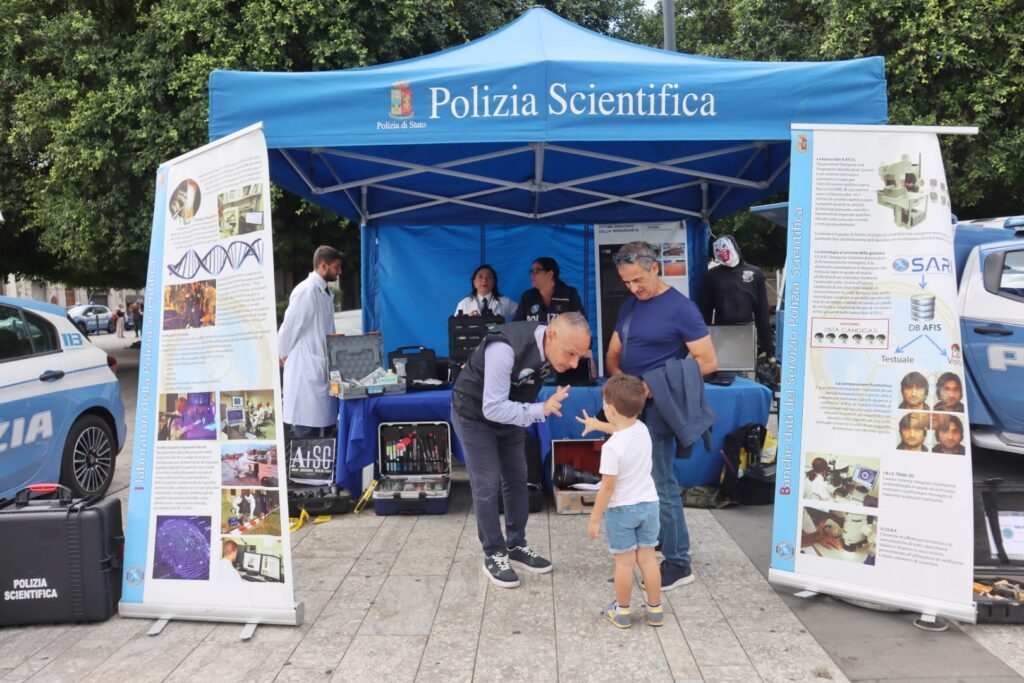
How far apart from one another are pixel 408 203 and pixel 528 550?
402 centimetres

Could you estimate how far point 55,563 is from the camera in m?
3.53

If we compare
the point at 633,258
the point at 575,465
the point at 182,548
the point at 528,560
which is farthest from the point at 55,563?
the point at 575,465

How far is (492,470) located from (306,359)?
2.29m

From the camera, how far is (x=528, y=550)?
4.23 m

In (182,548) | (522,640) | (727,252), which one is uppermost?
(727,252)

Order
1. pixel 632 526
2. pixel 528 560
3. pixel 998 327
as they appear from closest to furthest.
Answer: pixel 632 526 < pixel 528 560 < pixel 998 327

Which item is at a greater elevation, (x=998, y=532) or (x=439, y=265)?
(x=439, y=265)

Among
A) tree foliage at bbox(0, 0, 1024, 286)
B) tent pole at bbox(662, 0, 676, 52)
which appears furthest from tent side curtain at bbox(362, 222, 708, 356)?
tree foliage at bbox(0, 0, 1024, 286)

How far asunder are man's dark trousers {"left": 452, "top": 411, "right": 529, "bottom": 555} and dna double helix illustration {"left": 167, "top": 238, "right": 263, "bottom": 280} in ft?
4.31

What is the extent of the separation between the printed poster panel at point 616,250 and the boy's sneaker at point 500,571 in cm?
333

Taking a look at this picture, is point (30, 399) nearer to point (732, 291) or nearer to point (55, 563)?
point (55, 563)

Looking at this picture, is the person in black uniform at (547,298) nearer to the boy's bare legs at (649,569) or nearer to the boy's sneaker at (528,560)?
the boy's sneaker at (528,560)

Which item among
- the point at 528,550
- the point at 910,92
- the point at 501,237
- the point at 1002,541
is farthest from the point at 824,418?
→ the point at 910,92

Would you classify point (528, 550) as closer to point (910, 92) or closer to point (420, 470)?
point (420, 470)
